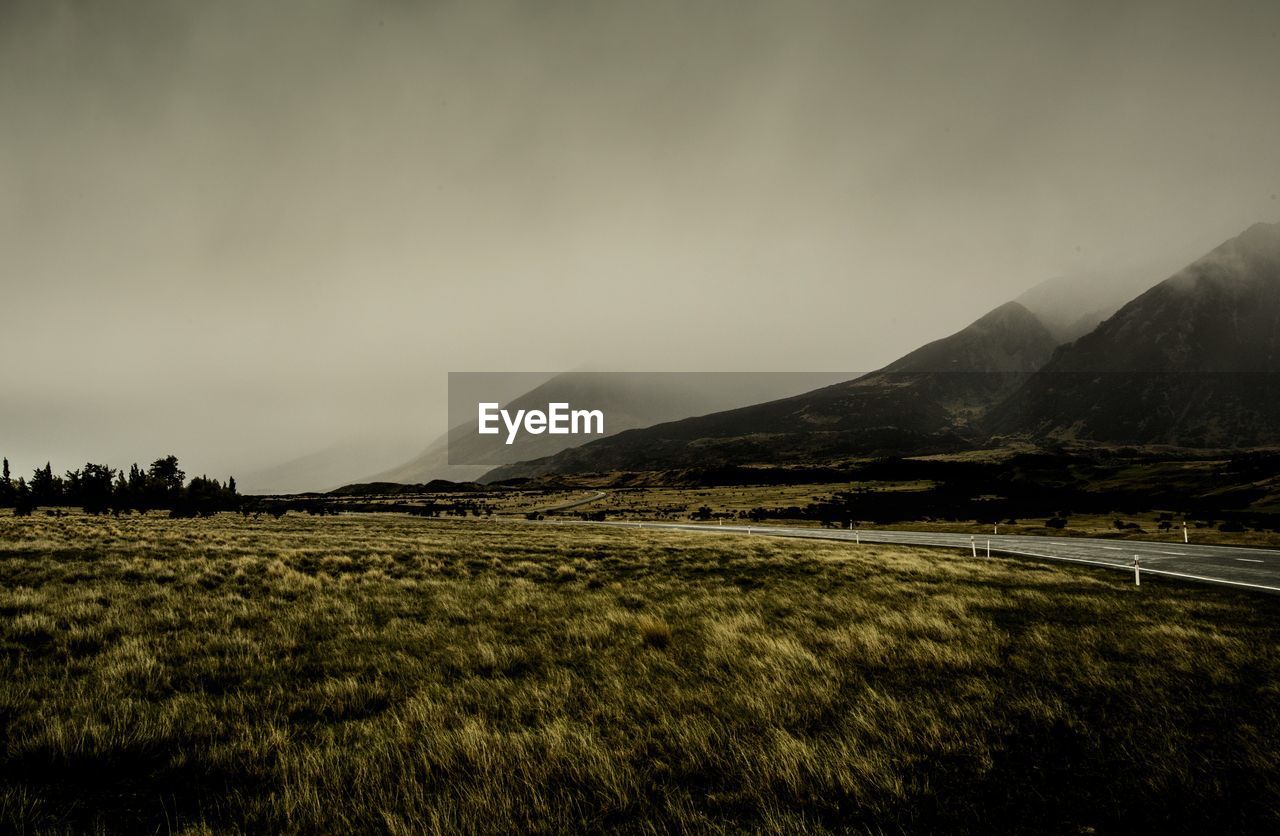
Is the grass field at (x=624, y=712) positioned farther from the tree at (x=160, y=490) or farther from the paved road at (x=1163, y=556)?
the tree at (x=160, y=490)

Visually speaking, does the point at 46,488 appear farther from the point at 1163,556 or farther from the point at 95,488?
the point at 1163,556

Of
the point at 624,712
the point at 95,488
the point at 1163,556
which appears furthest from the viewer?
the point at 95,488

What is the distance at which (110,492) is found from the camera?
62.7 m

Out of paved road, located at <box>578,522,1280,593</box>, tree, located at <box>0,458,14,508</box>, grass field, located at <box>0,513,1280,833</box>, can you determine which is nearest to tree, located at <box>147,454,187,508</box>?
tree, located at <box>0,458,14,508</box>

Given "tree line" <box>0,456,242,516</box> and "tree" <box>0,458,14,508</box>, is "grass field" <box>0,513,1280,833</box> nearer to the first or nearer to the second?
"tree line" <box>0,456,242,516</box>

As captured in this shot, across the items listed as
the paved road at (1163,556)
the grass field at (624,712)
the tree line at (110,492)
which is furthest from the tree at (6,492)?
the paved road at (1163,556)

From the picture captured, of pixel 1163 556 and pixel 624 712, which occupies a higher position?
pixel 624 712

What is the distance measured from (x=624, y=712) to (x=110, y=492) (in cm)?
8458

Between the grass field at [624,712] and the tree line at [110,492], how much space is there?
196 feet

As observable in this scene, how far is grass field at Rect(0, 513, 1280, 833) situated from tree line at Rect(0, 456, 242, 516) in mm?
59855

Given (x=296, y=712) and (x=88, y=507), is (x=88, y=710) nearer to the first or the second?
(x=296, y=712)

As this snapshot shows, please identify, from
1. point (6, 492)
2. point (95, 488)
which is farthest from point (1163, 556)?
point (6, 492)

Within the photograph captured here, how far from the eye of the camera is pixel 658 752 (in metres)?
4.80

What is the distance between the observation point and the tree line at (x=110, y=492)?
59491 mm
